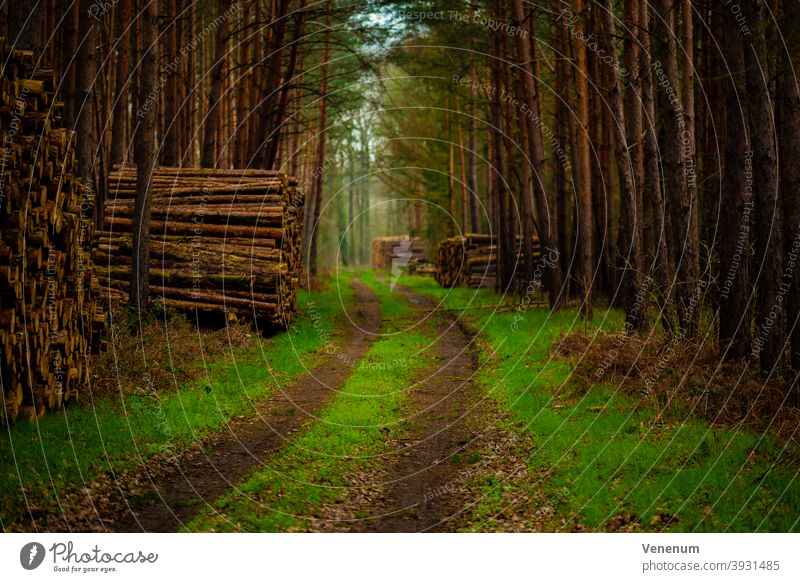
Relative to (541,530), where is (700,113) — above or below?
above

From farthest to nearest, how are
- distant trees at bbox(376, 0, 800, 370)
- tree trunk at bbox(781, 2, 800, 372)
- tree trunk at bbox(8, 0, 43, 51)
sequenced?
tree trunk at bbox(8, 0, 43, 51) < distant trees at bbox(376, 0, 800, 370) < tree trunk at bbox(781, 2, 800, 372)

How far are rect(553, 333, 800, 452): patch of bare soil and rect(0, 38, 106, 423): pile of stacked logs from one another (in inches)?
274

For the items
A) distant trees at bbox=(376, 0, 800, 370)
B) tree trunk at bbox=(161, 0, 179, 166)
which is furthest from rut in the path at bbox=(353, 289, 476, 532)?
tree trunk at bbox=(161, 0, 179, 166)

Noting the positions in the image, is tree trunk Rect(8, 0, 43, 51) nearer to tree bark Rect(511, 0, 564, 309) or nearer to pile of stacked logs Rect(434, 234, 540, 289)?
tree bark Rect(511, 0, 564, 309)

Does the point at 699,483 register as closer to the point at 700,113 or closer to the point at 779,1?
the point at 779,1

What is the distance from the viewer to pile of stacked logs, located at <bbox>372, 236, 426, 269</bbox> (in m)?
51.8

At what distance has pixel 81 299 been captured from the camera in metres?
10.4

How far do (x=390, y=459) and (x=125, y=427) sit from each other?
3140mm

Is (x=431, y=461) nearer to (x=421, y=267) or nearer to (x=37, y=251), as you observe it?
(x=37, y=251)

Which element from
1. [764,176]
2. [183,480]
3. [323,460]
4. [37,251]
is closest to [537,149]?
[764,176]

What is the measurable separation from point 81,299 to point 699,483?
316 inches

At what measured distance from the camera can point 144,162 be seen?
1460 centimetres
